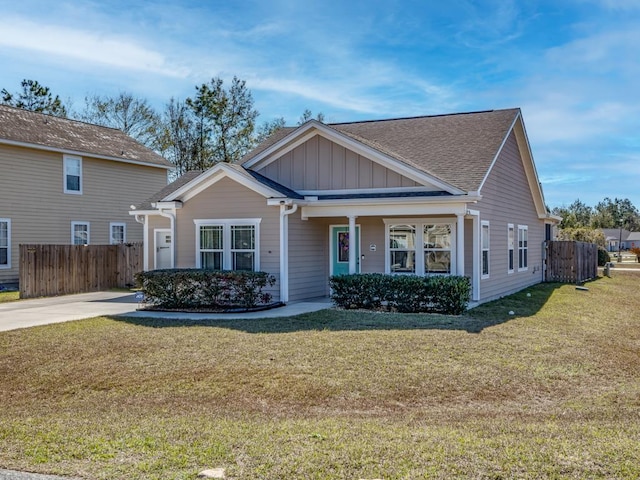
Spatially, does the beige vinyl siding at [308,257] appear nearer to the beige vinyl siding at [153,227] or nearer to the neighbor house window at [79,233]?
the beige vinyl siding at [153,227]

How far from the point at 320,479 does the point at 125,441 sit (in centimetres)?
213

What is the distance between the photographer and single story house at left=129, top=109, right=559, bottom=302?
1570 centimetres

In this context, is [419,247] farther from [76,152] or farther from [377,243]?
[76,152]

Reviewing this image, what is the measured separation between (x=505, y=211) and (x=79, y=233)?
55.2 feet

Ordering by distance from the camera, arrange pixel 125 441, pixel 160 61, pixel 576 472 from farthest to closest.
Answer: pixel 160 61 < pixel 125 441 < pixel 576 472

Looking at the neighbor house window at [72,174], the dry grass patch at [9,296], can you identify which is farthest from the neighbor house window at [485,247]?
the neighbor house window at [72,174]

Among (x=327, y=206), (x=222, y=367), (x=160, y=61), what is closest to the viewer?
(x=222, y=367)

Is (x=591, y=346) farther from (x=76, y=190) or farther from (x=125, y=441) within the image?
(x=76, y=190)

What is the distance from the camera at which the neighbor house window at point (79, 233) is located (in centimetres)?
2375

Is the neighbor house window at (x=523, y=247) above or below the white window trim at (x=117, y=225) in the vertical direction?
below

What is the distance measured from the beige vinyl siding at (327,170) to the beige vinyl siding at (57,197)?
10.0 metres

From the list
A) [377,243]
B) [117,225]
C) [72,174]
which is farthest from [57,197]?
[377,243]

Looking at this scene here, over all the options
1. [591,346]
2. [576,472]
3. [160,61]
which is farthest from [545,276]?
[576,472]

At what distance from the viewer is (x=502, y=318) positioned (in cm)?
1338
